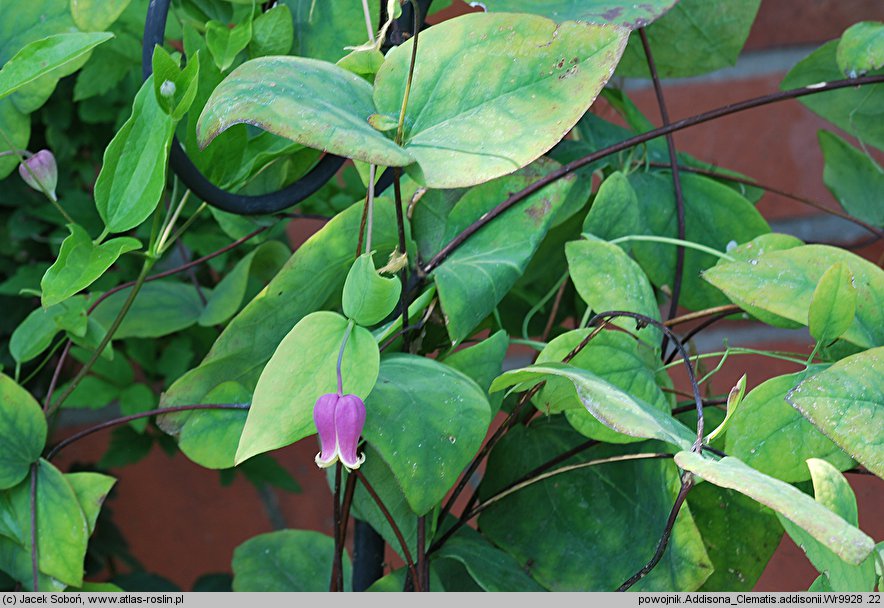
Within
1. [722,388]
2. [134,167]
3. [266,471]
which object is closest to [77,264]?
[134,167]

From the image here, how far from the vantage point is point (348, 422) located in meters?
0.23

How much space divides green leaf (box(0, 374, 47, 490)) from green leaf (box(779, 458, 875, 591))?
263 millimetres

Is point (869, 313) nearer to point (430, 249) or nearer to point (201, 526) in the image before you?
point (430, 249)

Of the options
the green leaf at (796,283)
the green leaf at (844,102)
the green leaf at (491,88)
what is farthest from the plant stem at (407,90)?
the green leaf at (844,102)

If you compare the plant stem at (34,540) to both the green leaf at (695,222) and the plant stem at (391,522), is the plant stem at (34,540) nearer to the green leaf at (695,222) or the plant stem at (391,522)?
the plant stem at (391,522)

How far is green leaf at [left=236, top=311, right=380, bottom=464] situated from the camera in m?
0.23

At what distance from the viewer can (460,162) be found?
8.9 inches

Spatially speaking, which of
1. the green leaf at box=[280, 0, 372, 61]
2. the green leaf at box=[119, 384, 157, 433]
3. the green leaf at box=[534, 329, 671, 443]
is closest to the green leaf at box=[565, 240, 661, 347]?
the green leaf at box=[534, 329, 671, 443]

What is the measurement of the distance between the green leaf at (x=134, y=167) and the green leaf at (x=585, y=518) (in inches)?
6.4

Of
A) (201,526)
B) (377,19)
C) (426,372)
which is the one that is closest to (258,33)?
(377,19)

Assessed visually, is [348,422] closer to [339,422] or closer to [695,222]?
[339,422]

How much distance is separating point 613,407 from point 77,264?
17cm

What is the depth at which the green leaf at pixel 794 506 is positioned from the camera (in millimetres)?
171

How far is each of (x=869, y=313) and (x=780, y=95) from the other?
0.29 feet
